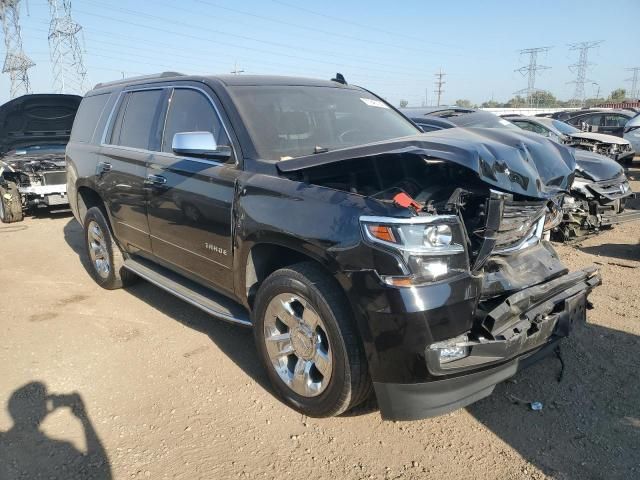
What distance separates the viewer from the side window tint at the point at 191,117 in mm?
3598

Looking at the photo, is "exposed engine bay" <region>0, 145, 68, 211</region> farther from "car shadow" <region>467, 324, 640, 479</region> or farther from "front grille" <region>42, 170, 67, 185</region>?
"car shadow" <region>467, 324, 640, 479</region>

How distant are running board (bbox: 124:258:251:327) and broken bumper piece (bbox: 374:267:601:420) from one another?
4.00 feet

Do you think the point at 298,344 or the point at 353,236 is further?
the point at 298,344

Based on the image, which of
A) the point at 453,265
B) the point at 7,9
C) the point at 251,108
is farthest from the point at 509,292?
the point at 7,9

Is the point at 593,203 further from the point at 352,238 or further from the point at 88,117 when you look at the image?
the point at 88,117

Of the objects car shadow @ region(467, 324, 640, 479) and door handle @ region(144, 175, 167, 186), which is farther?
door handle @ region(144, 175, 167, 186)

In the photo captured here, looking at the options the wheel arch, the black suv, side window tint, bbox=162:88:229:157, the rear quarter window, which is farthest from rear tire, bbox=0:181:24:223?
the wheel arch

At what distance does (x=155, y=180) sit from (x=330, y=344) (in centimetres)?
219

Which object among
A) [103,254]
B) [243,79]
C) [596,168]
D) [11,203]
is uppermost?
[243,79]

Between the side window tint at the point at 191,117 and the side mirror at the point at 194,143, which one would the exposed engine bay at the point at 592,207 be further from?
the side mirror at the point at 194,143

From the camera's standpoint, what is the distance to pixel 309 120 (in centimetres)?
378

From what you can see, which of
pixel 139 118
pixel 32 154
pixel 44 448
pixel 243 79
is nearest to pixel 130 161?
pixel 139 118

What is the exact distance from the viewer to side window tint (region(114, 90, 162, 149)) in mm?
4414

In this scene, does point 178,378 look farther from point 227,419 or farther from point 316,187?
point 316,187
